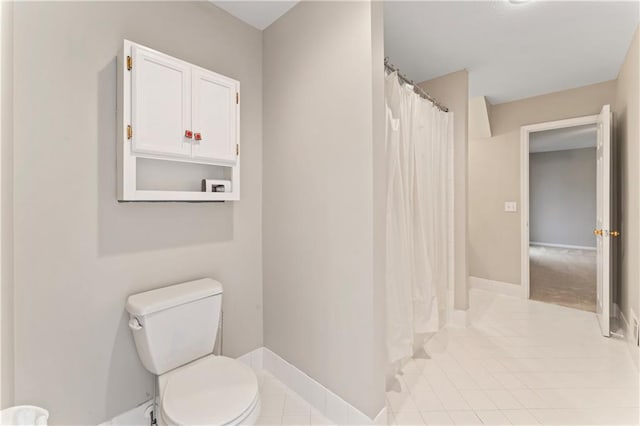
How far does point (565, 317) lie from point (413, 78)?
281 cm

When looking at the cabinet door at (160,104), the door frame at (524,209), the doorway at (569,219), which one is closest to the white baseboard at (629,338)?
the doorway at (569,219)

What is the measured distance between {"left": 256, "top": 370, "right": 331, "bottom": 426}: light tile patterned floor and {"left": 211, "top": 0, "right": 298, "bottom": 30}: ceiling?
7.81 feet

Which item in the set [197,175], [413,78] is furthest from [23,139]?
[413,78]

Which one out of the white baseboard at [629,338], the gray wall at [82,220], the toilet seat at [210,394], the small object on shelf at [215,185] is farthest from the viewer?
the white baseboard at [629,338]

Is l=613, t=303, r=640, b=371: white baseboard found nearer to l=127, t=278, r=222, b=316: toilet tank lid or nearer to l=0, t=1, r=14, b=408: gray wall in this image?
l=127, t=278, r=222, b=316: toilet tank lid

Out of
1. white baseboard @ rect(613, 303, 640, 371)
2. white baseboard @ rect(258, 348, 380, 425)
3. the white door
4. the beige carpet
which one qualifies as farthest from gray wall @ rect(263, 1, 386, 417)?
the beige carpet

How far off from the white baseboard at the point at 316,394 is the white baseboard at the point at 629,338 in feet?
6.61

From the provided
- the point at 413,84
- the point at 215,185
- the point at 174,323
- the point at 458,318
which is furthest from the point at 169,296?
the point at 458,318

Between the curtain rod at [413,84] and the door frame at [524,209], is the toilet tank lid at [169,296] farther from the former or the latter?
the door frame at [524,209]

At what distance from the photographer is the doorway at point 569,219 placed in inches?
97.9

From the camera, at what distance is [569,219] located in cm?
682

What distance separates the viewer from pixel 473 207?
3.87 meters

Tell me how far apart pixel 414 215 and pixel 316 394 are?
1.37 meters

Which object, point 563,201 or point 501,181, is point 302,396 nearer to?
point 501,181
